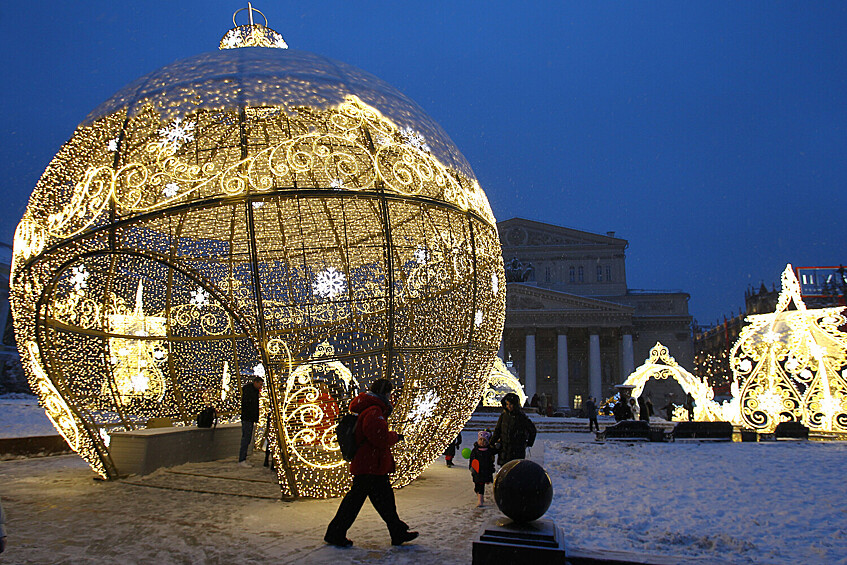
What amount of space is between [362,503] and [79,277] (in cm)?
380

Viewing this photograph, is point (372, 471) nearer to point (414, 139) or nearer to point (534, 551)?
point (534, 551)

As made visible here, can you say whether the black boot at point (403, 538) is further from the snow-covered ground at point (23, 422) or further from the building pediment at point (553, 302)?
the building pediment at point (553, 302)

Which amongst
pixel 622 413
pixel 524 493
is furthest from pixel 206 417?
pixel 622 413

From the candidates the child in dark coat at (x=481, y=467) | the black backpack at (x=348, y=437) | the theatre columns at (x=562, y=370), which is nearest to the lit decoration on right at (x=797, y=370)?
the child in dark coat at (x=481, y=467)

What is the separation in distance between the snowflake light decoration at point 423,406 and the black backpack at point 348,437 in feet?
4.31

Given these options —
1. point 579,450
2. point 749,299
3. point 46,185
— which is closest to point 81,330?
point 46,185

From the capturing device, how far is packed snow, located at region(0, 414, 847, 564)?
13.3 ft

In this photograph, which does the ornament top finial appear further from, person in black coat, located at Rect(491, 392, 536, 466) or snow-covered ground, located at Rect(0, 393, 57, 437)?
snow-covered ground, located at Rect(0, 393, 57, 437)

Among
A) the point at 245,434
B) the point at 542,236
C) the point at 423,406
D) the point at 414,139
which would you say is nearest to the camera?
the point at 423,406

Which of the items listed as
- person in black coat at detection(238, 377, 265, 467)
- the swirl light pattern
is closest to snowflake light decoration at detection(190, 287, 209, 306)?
person in black coat at detection(238, 377, 265, 467)

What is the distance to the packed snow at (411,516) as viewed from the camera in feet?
13.3

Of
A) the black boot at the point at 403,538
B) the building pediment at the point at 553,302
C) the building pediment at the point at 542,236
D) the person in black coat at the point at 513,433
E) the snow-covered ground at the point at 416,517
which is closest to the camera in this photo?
the snow-covered ground at the point at 416,517

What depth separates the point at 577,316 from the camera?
148 ft

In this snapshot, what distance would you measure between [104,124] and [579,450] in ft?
32.2
